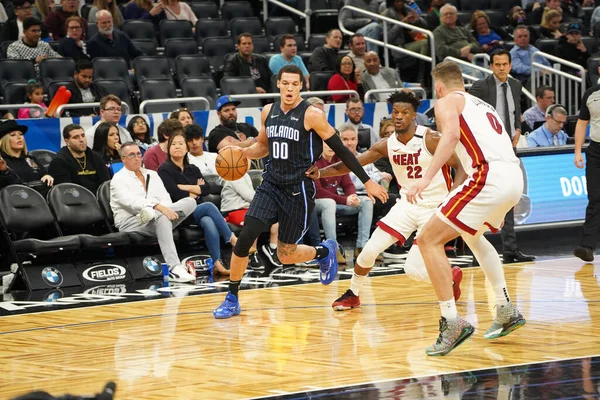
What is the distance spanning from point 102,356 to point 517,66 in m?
11.6

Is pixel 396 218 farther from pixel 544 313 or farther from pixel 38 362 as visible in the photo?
pixel 38 362

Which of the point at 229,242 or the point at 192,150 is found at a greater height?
the point at 192,150

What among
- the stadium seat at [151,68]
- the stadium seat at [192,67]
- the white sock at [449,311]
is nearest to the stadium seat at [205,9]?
the stadium seat at [192,67]

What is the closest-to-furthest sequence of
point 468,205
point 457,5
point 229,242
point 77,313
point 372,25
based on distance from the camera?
point 468,205 → point 77,313 → point 229,242 → point 372,25 → point 457,5

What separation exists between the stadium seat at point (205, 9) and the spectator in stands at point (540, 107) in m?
5.14

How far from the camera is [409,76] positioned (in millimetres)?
17219

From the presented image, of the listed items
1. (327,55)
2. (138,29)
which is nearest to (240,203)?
(327,55)

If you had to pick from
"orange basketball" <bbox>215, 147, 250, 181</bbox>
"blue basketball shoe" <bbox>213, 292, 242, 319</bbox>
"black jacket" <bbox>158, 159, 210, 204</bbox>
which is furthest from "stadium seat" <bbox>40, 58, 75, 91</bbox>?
"blue basketball shoe" <bbox>213, 292, 242, 319</bbox>

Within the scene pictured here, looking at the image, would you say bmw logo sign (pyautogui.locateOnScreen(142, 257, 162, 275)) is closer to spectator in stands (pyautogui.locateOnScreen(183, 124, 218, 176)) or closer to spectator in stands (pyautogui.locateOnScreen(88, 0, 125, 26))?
spectator in stands (pyautogui.locateOnScreen(183, 124, 218, 176))

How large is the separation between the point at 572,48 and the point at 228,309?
36.7ft

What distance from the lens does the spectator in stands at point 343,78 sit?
1520 cm

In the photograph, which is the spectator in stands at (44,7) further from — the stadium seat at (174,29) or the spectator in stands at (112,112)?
the spectator in stands at (112,112)

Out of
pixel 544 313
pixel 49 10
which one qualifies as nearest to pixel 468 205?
pixel 544 313

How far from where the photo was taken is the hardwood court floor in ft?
20.7
